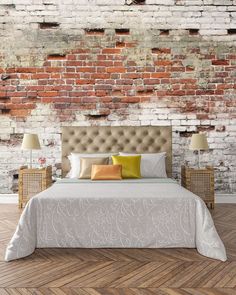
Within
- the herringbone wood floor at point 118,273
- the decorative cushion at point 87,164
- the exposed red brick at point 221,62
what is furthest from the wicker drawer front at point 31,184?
the exposed red brick at point 221,62

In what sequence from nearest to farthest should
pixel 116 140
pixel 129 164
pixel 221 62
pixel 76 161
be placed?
pixel 129 164 < pixel 76 161 < pixel 116 140 < pixel 221 62

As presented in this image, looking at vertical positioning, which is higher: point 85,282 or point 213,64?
point 213,64

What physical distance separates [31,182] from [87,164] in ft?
3.24

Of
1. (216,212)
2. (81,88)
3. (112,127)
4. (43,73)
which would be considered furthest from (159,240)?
(43,73)

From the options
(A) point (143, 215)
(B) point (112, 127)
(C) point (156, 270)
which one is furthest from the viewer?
(B) point (112, 127)

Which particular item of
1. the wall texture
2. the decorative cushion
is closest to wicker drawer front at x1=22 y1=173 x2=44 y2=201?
the wall texture

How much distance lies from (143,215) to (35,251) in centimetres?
104

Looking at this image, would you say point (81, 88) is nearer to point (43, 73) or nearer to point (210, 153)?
point (43, 73)

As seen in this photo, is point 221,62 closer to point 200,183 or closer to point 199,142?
point 199,142

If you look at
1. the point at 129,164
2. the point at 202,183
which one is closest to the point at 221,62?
the point at 202,183

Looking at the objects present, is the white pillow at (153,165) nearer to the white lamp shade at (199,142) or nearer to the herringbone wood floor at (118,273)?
the white lamp shade at (199,142)

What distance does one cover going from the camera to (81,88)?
221 inches

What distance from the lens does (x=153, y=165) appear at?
4.97 metres

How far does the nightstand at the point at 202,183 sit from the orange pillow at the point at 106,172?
1.18 m
